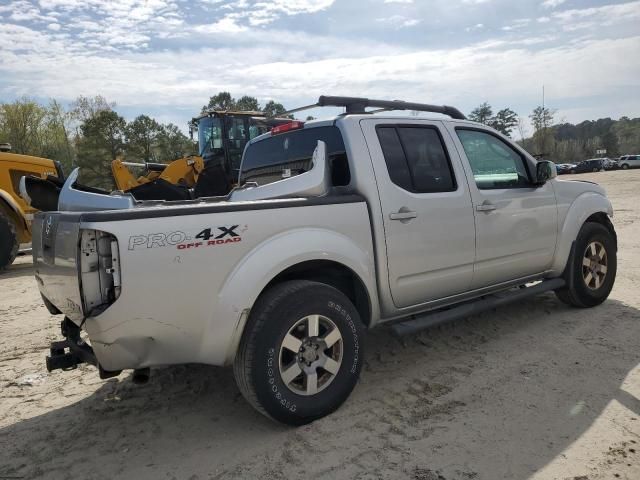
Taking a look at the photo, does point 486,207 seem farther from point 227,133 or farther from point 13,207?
point 227,133

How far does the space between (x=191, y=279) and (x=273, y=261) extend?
0.50m

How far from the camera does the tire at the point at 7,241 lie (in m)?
9.23

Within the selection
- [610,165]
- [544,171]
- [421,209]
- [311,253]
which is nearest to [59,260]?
[311,253]

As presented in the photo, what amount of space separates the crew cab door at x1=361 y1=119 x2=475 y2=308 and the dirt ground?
0.72m

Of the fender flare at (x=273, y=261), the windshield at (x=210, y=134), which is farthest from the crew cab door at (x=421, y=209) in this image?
the windshield at (x=210, y=134)

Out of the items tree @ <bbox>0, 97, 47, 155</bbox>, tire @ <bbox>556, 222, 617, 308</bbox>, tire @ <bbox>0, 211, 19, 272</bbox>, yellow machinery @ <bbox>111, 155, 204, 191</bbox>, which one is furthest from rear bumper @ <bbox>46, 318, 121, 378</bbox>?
tree @ <bbox>0, 97, 47, 155</bbox>

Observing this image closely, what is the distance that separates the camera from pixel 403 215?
3564 mm

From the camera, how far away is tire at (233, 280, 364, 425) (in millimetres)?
2875

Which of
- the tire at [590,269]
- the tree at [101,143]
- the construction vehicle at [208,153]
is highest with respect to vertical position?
the tree at [101,143]

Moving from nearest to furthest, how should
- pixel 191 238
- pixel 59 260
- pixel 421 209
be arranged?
1. pixel 191 238
2. pixel 59 260
3. pixel 421 209

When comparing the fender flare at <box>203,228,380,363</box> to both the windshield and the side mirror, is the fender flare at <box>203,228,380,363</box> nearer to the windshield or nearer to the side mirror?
the side mirror

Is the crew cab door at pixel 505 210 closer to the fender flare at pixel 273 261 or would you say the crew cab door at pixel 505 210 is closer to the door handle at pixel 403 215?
the door handle at pixel 403 215

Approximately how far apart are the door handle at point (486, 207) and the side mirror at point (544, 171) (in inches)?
30.6

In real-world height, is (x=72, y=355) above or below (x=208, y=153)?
below
